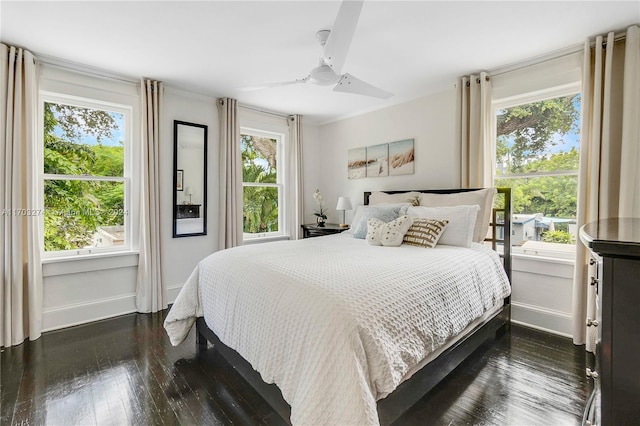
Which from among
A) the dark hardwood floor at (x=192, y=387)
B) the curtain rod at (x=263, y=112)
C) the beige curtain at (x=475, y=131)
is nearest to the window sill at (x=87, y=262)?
the dark hardwood floor at (x=192, y=387)

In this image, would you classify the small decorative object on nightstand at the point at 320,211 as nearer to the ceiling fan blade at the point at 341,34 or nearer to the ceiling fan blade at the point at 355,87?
the ceiling fan blade at the point at 355,87

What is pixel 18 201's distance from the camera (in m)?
2.59

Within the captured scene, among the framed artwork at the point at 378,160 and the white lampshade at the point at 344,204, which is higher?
the framed artwork at the point at 378,160

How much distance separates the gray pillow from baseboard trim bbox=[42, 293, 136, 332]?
2.55 meters

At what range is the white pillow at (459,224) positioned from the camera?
2617 millimetres

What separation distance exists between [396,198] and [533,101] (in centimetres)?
161

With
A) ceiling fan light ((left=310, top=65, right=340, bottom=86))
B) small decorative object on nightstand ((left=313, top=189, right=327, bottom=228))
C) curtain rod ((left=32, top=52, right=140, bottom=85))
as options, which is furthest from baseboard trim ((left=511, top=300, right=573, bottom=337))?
curtain rod ((left=32, top=52, right=140, bottom=85))

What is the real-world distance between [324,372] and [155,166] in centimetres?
301

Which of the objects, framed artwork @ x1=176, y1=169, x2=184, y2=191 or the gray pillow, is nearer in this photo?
the gray pillow

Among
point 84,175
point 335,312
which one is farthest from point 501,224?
point 84,175

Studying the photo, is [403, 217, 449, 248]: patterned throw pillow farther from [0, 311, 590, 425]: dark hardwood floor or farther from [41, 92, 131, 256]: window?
[41, 92, 131, 256]: window

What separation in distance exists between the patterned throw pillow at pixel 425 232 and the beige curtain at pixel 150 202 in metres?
2.65

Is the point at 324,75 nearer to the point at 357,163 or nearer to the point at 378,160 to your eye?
the point at 378,160

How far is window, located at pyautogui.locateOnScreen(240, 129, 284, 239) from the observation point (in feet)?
14.5
